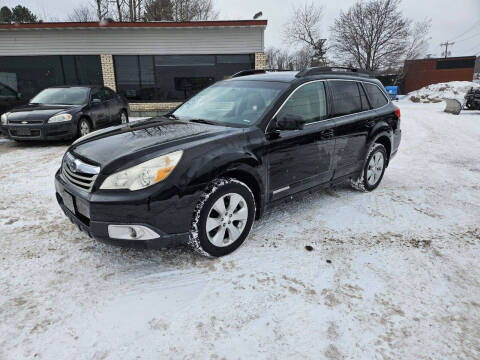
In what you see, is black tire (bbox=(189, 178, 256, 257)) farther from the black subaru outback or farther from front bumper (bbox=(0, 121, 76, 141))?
front bumper (bbox=(0, 121, 76, 141))

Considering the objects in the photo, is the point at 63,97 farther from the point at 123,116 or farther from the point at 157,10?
the point at 157,10

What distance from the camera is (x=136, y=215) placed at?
8.07 feet

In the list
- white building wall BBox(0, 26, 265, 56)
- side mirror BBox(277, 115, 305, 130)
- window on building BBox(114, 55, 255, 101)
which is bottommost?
side mirror BBox(277, 115, 305, 130)

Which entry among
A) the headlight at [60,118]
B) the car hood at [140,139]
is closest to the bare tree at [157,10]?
the headlight at [60,118]

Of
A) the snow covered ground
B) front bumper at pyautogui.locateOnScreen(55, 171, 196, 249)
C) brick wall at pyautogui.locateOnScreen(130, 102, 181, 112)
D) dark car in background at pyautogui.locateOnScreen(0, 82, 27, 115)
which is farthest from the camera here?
brick wall at pyautogui.locateOnScreen(130, 102, 181, 112)

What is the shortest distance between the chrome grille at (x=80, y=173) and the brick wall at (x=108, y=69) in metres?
13.1

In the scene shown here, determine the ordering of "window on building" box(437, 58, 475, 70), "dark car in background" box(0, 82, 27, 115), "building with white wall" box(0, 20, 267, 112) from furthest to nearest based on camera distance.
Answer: "window on building" box(437, 58, 475, 70)
"building with white wall" box(0, 20, 267, 112)
"dark car in background" box(0, 82, 27, 115)

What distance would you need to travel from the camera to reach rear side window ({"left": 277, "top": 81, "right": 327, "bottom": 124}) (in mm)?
3457

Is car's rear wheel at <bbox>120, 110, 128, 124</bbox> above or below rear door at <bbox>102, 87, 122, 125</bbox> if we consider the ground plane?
below

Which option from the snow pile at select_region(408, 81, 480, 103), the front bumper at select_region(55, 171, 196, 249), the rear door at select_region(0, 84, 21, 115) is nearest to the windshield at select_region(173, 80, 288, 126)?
the front bumper at select_region(55, 171, 196, 249)

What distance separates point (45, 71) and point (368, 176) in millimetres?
14890

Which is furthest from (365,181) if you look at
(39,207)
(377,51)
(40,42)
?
(377,51)

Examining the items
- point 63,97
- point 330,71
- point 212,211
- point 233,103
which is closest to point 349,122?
point 330,71

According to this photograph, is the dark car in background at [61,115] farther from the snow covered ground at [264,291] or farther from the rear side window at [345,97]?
the rear side window at [345,97]
